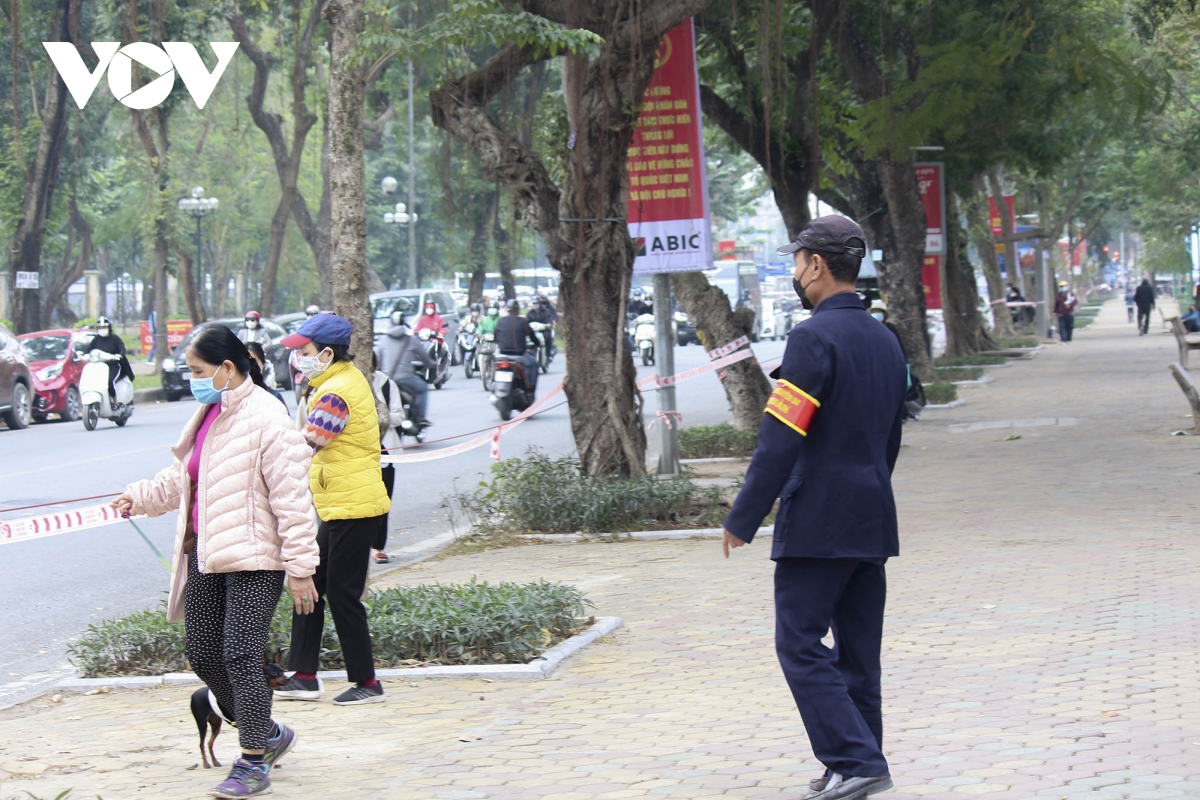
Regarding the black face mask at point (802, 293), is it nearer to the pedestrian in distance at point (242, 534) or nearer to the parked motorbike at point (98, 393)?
the pedestrian in distance at point (242, 534)

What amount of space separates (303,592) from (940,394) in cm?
1931

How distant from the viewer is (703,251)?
13.4 m

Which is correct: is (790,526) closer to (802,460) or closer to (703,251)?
(802,460)

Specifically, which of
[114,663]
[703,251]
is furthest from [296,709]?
[703,251]

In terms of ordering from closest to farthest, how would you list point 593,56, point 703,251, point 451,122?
point 593,56 < point 451,122 < point 703,251

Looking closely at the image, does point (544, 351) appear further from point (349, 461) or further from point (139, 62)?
point (349, 461)

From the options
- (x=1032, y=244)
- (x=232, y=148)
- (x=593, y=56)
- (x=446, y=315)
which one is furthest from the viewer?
(x=232, y=148)

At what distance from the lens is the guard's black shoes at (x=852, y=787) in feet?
14.6

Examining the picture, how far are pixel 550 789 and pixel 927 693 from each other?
1937mm

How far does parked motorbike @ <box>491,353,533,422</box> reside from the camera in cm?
2150

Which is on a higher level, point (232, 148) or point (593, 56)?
point (232, 148)

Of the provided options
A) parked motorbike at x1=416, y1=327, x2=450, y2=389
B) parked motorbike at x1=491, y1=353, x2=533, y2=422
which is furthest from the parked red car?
parked motorbike at x1=491, y1=353, x2=533, y2=422

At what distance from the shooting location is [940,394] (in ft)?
76.6

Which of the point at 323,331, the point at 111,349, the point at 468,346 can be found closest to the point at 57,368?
the point at 111,349
